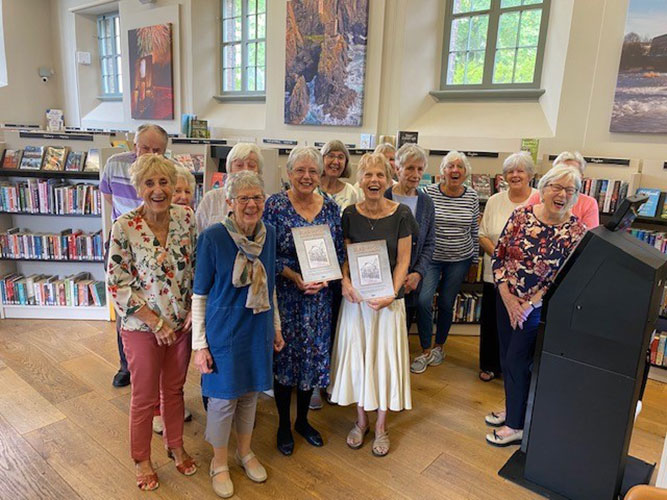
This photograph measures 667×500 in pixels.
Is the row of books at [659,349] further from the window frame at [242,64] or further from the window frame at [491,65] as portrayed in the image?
the window frame at [242,64]

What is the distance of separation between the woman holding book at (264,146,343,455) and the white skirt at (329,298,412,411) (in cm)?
9

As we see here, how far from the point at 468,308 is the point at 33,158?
392cm

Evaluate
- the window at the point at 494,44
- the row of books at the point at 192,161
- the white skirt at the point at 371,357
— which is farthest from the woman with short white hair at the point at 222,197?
the window at the point at 494,44

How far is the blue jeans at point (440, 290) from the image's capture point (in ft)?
10.9

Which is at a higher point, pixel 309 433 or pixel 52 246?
pixel 52 246

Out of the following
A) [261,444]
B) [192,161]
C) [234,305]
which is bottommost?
[261,444]

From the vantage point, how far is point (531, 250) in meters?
2.23

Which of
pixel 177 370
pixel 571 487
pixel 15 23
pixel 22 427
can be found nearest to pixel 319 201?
pixel 177 370

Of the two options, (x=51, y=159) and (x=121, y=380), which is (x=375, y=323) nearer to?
(x=121, y=380)

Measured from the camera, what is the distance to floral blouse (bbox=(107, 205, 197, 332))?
1.84 meters

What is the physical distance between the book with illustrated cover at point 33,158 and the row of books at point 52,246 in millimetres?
574

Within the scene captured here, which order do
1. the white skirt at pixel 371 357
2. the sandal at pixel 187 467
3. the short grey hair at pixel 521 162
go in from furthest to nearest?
the short grey hair at pixel 521 162, the white skirt at pixel 371 357, the sandal at pixel 187 467

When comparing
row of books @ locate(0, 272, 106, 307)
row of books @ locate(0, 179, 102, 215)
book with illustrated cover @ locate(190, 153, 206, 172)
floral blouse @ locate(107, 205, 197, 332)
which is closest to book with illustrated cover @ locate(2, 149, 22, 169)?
row of books @ locate(0, 179, 102, 215)

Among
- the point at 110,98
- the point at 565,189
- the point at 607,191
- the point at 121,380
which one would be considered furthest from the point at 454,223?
the point at 110,98
